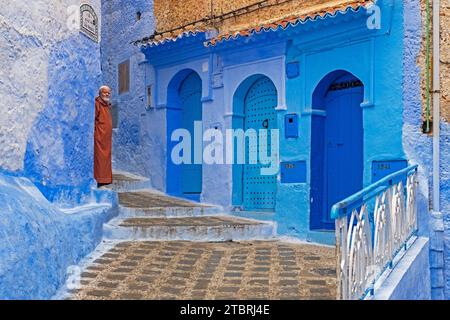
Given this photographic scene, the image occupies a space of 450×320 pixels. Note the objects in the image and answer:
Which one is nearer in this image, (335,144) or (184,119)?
(335,144)

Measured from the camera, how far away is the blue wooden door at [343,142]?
7.59 meters

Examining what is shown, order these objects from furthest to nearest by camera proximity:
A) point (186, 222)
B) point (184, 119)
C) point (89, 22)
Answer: point (184, 119) → point (186, 222) → point (89, 22)

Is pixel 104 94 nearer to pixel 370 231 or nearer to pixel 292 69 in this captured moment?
pixel 292 69

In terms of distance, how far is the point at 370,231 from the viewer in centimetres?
407

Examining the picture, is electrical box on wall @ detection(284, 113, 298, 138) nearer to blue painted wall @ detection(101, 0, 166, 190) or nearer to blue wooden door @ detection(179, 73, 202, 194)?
blue wooden door @ detection(179, 73, 202, 194)

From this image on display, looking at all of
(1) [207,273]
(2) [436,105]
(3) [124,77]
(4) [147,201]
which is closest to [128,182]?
(4) [147,201]

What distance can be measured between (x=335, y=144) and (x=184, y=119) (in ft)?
12.6

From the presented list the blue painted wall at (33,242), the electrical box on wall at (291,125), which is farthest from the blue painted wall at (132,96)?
the blue painted wall at (33,242)

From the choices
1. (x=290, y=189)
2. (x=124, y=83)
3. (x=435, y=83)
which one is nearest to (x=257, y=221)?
(x=290, y=189)

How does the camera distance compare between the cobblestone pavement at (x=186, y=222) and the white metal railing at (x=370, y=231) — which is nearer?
the white metal railing at (x=370, y=231)

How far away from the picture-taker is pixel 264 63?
8.53 metres

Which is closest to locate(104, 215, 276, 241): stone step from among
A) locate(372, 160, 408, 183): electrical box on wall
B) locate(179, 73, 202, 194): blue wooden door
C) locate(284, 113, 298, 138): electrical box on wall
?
locate(284, 113, 298, 138): electrical box on wall

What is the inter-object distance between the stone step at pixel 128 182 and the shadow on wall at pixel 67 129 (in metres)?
3.44

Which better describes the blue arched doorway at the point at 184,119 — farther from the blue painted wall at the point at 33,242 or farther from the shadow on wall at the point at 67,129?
the blue painted wall at the point at 33,242
